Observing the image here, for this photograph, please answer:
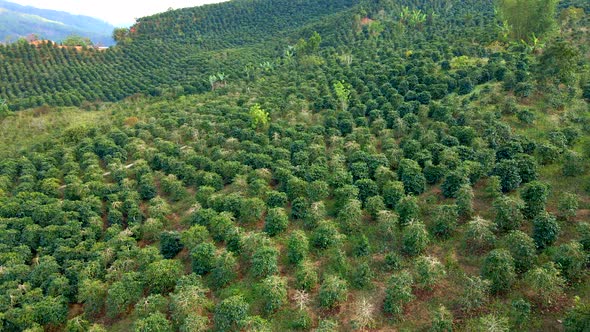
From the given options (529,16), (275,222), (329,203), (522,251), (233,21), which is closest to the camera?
(522,251)

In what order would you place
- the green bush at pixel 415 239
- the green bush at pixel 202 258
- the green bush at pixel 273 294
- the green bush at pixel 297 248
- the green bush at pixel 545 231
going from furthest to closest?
the green bush at pixel 202 258 → the green bush at pixel 297 248 → the green bush at pixel 415 239 → the green bush at pixel 545 231 → the green bush at pixel 273 294

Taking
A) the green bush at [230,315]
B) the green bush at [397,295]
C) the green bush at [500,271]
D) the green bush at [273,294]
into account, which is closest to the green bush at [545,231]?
the green bush at [500,271]

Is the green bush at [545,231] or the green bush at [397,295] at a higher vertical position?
the green bush at [545,231]

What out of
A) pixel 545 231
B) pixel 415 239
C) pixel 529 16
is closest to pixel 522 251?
pixel 545 231

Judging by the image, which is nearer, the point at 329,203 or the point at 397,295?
the point at 397,295

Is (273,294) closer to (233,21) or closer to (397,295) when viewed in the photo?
(397,295)

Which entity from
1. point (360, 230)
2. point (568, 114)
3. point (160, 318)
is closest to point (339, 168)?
point (360, 230)

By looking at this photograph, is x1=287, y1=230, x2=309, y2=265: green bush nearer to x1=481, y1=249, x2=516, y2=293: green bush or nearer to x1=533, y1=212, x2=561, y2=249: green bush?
x1=481, y1=249, x2=516, y2=293: green bush

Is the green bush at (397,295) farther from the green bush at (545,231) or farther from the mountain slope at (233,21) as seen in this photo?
the mountain slope at (233,21)

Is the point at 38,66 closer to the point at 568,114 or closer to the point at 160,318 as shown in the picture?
the point at 160,318
